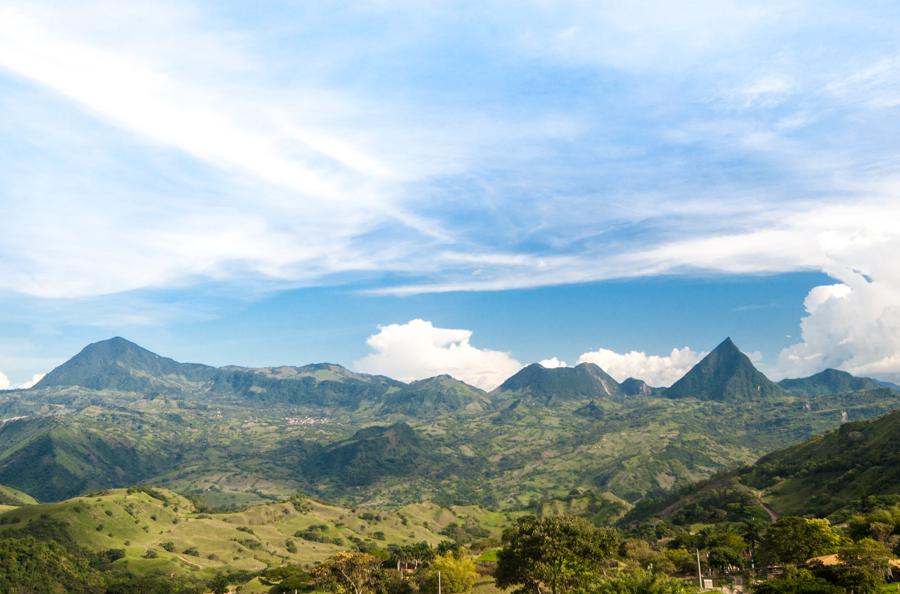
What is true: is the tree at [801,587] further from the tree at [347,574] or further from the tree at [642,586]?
the tree at [347,574]

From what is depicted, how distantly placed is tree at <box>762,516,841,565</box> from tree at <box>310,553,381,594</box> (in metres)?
94.7

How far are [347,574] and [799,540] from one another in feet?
338

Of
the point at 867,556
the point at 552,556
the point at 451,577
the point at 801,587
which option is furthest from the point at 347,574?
the point at 867,556

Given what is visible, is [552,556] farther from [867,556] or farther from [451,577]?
[867,556]

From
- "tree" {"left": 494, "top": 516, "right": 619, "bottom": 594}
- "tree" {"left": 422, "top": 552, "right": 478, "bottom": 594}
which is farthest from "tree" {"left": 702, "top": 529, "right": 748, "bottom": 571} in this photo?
"tree" {"left": 422, "top": 552, "right": 478, "bottom": 594}

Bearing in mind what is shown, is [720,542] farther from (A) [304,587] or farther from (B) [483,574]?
(A) [304,587]

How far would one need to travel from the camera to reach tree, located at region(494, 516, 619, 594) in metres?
100

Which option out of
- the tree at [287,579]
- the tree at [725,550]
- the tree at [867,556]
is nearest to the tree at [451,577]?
the tree at [287,579]

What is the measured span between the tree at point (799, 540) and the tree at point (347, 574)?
311ft

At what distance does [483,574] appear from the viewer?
167 m

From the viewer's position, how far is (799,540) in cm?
12569

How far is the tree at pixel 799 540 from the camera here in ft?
407

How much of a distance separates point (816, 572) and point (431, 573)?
80.0 metres

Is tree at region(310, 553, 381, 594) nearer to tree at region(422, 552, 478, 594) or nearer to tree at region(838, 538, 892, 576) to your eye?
tree at region(422, 552, 478, 594)
